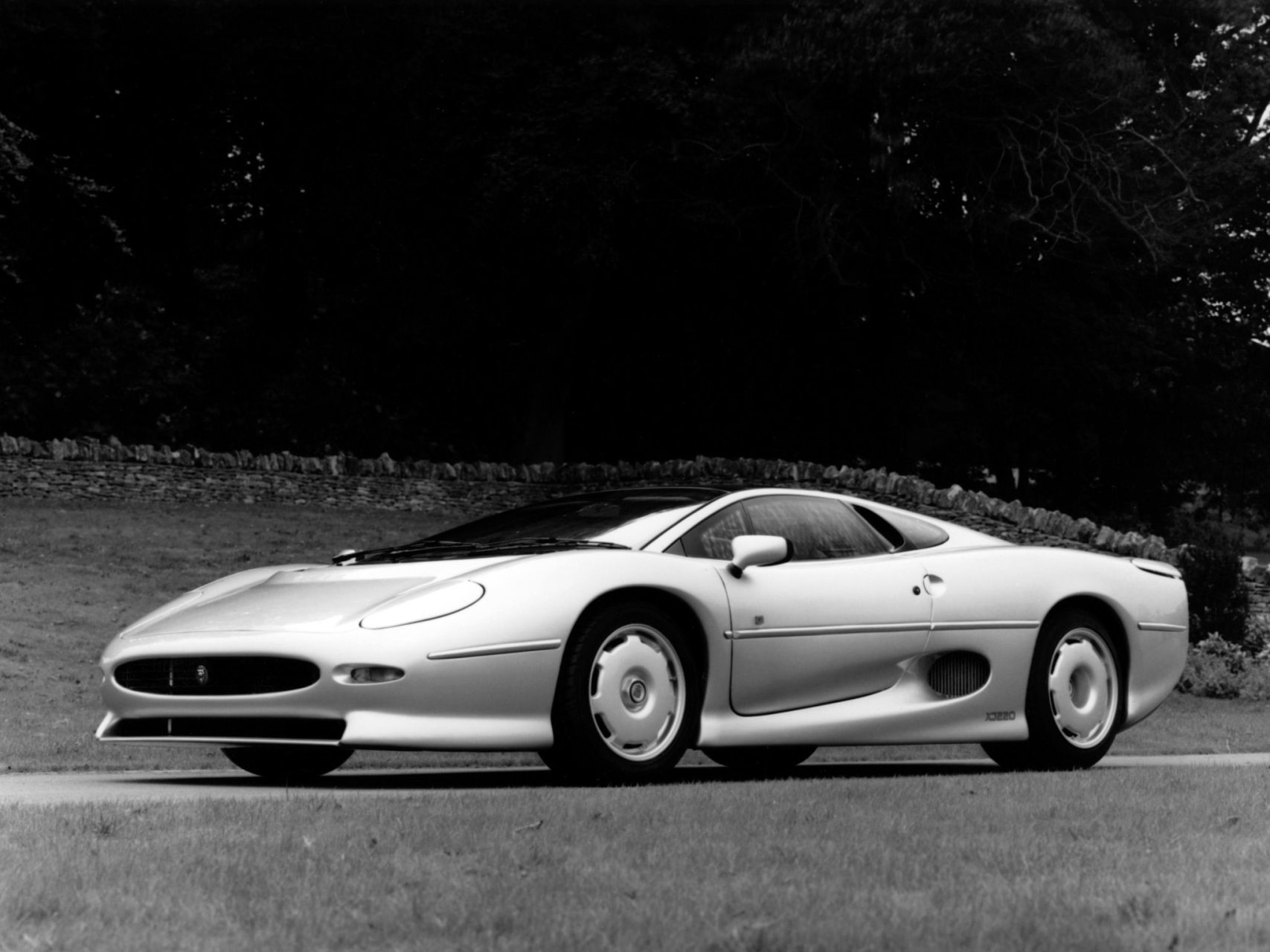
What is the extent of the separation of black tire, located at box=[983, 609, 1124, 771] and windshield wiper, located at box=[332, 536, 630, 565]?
7.88ft

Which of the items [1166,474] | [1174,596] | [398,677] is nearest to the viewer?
[398,677]

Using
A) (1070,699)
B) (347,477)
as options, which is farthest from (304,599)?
(347,477)

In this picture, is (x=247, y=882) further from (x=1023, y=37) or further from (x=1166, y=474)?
(x=1166, y=474)

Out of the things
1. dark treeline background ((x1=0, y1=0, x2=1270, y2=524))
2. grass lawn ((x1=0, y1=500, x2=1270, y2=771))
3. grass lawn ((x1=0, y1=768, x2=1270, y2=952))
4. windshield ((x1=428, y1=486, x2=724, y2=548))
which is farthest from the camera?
dark treeline background ((x1=0, y1=0, x2=1270, y2=524))

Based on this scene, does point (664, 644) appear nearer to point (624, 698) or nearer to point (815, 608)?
point (624, 698)

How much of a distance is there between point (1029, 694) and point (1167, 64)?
24.9 metres

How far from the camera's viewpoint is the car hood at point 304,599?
724 cm

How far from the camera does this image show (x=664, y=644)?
24.4 ft

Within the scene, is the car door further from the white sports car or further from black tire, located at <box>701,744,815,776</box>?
black tire, located at <box>701,744,815,776</box>

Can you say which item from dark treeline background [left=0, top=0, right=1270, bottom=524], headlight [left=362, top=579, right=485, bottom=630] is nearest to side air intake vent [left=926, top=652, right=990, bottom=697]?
headlight [left=362, top=579, right=485, bottom=630]

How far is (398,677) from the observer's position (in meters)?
6.93

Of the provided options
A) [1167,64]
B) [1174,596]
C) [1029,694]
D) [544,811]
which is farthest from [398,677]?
[1167,64]

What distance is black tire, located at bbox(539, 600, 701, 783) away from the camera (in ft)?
23.4

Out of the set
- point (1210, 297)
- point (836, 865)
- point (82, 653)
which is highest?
point (1210, 297)
